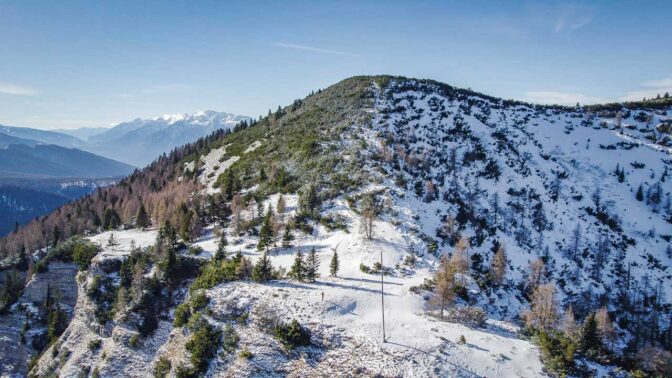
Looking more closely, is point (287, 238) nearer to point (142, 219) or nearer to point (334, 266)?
point (334, 266)

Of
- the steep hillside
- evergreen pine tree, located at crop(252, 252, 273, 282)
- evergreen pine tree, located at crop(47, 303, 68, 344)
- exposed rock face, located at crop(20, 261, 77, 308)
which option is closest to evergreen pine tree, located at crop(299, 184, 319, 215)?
the steep hillside

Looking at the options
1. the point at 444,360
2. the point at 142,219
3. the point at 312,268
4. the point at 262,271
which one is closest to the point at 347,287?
the point at 312,268

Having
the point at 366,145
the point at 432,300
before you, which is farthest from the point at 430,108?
the point at 432,300

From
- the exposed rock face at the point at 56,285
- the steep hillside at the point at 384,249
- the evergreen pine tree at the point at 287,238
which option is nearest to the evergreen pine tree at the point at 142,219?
the steep hillside at the point at 384,249

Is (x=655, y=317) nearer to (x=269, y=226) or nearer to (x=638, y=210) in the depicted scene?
(x=638, y=210)

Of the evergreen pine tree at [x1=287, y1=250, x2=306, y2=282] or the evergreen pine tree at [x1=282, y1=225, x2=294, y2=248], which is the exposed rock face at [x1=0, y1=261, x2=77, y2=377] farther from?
the evergreen pine tree at [x1=287, y1=250, x2=306, y2=282]

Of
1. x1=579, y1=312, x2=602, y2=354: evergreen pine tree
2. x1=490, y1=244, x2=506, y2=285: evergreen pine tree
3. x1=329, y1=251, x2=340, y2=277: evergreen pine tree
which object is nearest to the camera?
x1=579, y1=312, x2=602, y2=354: evergreen pine tree
